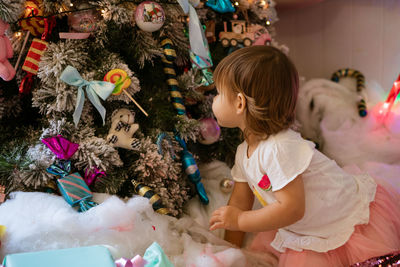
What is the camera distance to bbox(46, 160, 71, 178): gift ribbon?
0.96 metres

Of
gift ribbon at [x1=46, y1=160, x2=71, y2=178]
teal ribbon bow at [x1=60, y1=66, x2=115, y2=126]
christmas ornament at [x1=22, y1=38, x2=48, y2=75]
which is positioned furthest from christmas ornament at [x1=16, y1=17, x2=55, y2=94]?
gift ribbon at [x1=46, y1=160, x2=71, y2=178]

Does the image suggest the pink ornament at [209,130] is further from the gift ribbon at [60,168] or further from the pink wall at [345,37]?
the pink wall at [345,37]

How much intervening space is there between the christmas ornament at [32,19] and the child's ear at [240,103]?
57cm

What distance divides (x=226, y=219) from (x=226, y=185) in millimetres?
266

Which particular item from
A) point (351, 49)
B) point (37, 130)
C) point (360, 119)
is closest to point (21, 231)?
point (37, 130)

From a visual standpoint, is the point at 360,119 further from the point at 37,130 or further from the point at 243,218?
the point at 37,130

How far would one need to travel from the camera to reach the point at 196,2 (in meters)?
1.15

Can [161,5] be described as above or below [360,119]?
above

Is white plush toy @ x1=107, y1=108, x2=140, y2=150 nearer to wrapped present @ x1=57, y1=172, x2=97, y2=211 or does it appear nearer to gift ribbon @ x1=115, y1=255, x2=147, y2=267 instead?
wrapped present @ x1=57, y1=172, x2=97, y2=211

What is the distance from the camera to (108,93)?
99cm

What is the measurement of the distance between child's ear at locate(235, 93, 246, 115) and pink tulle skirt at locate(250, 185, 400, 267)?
1.29 ft

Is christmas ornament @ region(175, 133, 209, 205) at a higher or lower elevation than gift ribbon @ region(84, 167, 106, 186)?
lower

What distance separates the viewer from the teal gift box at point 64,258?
670 mm

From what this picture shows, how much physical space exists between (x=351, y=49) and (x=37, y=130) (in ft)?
4.62
